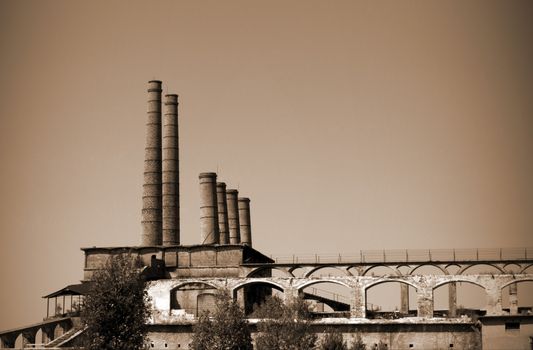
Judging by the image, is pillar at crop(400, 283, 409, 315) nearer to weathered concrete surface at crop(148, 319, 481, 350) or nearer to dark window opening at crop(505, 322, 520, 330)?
weathered concrete surface at crop(148, 319, 481, 350)

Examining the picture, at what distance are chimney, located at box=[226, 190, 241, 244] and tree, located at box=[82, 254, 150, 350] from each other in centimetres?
2583

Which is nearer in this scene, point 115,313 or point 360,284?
point 115,313

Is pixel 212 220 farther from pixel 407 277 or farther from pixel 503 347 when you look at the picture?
pixel 503 347

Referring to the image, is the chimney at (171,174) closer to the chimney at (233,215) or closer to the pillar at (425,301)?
the chimney at (233,215)

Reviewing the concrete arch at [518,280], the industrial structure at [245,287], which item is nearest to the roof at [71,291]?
the industrial structure at [245,287]

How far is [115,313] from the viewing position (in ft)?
137

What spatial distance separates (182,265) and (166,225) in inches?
162

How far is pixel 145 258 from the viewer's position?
53.1m

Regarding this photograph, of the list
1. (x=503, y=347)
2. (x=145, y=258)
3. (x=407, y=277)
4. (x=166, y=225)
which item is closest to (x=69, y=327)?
(x=145, y=258)

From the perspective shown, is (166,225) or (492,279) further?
(166,225)

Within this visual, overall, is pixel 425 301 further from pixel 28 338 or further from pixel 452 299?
pixel 28 338

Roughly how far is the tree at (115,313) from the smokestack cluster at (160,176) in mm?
11850

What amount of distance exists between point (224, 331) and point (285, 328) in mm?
2783

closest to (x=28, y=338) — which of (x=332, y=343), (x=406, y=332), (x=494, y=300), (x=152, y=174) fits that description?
(x=152, y=174)
